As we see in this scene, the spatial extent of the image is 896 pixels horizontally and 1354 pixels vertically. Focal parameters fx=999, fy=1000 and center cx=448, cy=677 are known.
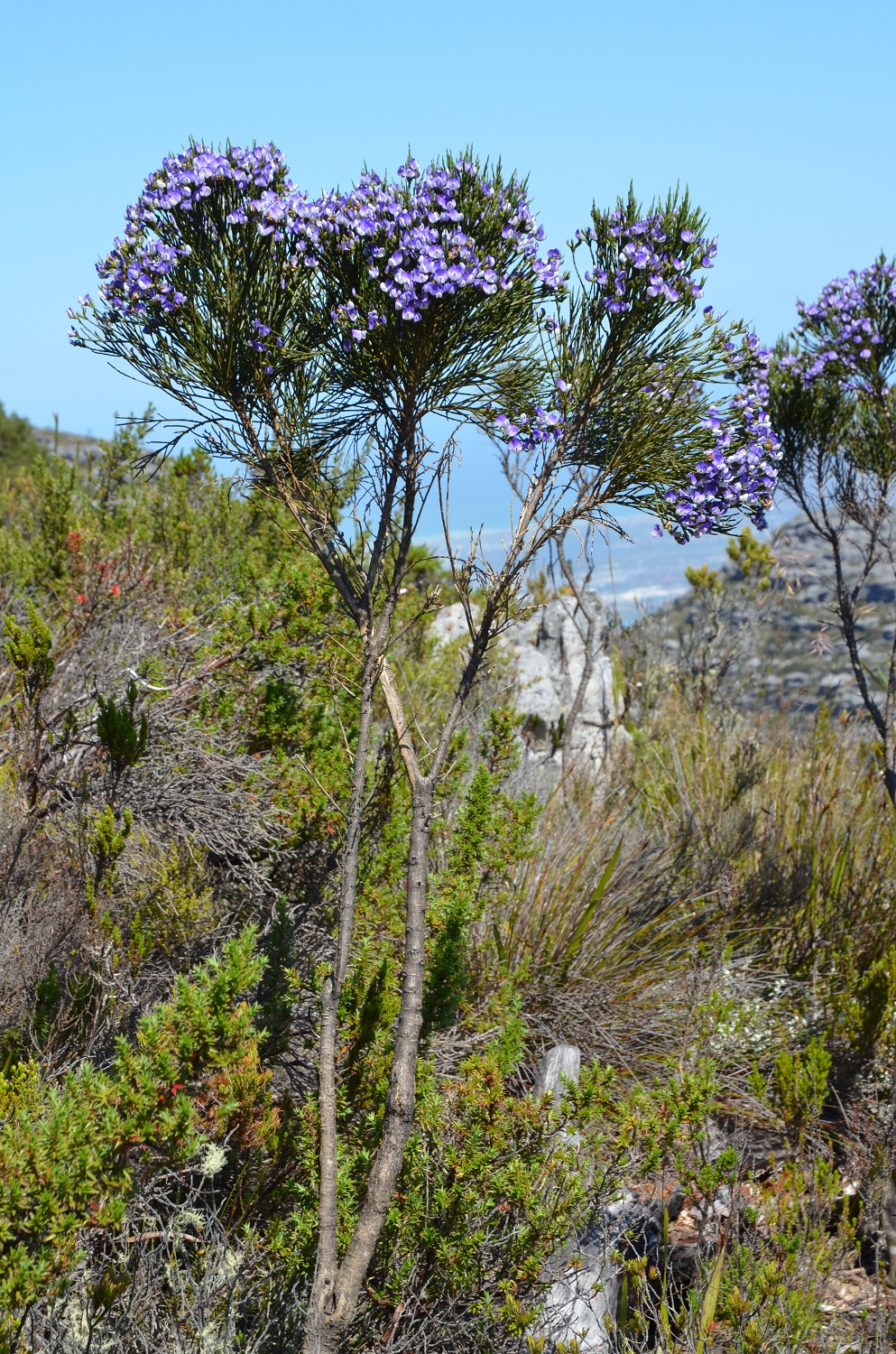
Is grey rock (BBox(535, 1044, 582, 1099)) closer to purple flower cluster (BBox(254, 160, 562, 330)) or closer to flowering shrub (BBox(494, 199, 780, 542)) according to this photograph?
flowering shrub (BBox(494, 199, 780, 542))

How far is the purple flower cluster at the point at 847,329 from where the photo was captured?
4.54 metres

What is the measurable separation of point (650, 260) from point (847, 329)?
2.00 metres

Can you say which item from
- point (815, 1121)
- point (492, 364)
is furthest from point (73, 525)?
point (815, 1121)

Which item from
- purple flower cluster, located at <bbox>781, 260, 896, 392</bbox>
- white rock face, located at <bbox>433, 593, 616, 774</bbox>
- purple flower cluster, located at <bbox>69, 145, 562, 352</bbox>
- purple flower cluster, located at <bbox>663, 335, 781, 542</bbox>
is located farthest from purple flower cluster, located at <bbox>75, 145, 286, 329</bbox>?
white rock face, located at <bbox>433, 593, 616, 774</bbox>

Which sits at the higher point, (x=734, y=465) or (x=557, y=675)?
(x=734, y=465)

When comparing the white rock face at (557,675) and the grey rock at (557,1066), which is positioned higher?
the white rock face at (557,675)

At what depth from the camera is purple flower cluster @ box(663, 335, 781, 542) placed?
307 centimetres

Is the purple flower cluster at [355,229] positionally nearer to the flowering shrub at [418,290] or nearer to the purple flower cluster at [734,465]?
the flowering shrub at [418,290]

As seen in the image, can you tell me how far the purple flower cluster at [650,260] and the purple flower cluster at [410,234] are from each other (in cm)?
17

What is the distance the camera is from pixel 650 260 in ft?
9.63

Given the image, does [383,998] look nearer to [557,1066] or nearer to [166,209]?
[557,1066]

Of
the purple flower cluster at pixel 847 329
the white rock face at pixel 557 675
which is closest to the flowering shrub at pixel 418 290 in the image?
the purple flower cluster at pixel 847 329

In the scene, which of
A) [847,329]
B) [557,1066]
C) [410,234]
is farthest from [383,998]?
[847,329]

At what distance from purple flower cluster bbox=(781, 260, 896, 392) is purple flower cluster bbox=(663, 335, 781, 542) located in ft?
5.44
